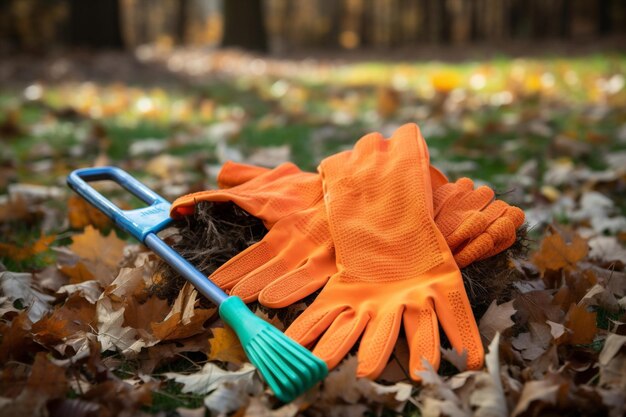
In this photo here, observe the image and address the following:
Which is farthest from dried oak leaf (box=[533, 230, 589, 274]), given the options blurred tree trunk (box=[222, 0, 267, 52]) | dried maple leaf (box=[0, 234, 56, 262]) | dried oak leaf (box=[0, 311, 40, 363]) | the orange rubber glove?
blurred tree trunk (box=[222, 0, 267, 52])

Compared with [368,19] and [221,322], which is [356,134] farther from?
[368,19]

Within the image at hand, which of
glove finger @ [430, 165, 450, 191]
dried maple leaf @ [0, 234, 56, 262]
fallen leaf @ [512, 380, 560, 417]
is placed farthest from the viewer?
dried maple leaf @ [0, 234, 56, 262]

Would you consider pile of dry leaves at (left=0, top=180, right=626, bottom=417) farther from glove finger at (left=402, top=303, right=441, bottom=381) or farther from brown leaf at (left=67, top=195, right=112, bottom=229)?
brown leaf at (left=67, top=195, right=112, bottom=229)

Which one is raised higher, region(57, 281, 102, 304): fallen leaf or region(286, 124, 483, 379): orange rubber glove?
region(286, 124, 483, 379): orange rubber glove

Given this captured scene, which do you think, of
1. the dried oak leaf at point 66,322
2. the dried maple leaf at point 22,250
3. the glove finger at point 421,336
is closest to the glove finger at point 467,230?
the glove finger at point 421,336

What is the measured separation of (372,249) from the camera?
1934 millimetres

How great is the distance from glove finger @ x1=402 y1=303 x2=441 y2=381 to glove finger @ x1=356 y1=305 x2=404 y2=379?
0.04 m

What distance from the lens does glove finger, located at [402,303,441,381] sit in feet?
5.42

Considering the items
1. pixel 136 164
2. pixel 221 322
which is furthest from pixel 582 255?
pixel 136 164

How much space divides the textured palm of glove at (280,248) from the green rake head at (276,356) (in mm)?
133

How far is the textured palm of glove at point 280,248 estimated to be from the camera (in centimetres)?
190

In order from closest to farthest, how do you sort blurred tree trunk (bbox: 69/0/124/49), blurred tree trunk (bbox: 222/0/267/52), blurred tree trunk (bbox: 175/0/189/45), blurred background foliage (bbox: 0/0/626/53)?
blurred background foliage (bbox: 0/0/626/53), blurred tree trunk (bbox: 69/0/124/49), blurred tree trunk (bbox: 222/0/267/52), blurred tree trunk (bbox: 175/0/189/45)

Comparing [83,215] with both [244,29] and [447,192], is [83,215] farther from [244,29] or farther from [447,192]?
[244,29]

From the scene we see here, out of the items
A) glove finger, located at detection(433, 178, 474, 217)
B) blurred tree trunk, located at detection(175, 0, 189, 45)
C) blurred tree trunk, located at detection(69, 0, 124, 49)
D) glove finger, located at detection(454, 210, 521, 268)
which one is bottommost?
blurred tree trunk, located at detection(175, 0, 189, 45)
